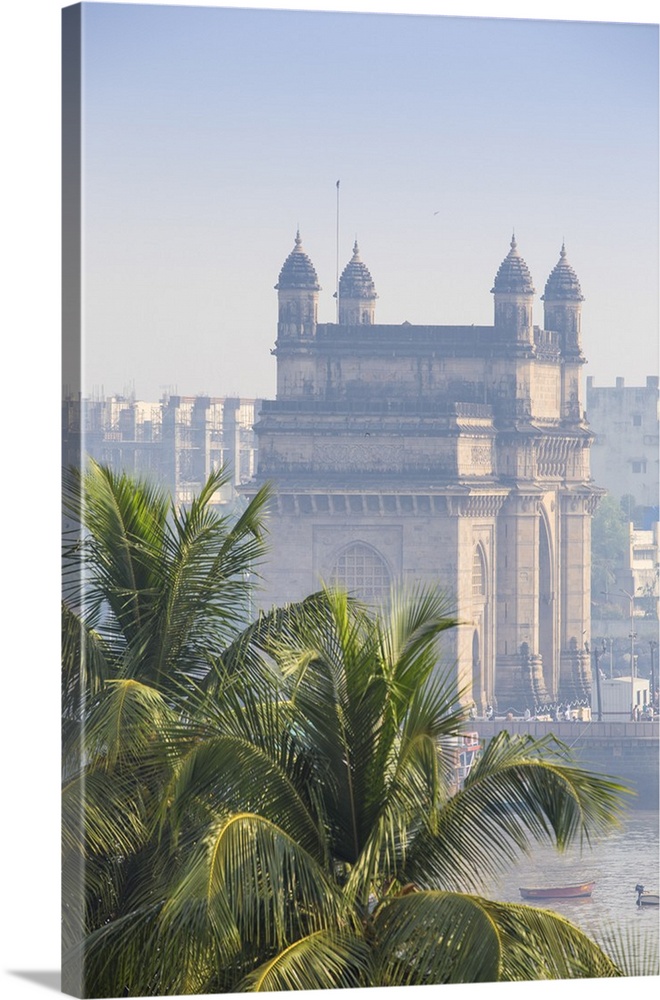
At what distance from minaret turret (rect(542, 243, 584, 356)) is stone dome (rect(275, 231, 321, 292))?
2915mm

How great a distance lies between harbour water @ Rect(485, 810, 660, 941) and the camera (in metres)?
28.6

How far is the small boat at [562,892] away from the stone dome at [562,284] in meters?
7.39

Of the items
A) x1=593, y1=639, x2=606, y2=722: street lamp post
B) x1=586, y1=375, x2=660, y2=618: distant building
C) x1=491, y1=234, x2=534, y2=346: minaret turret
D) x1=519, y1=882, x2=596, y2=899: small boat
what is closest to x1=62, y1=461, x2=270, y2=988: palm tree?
x1=491, y1=234, x2=534, y2=346: minaret turret

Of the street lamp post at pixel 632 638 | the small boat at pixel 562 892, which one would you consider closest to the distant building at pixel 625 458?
the street lamp post at pixel 632 638

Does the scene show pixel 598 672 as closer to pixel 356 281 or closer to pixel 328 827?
pixel 356 281

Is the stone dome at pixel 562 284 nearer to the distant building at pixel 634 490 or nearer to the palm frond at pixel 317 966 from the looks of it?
the distant building at pixel 634 490

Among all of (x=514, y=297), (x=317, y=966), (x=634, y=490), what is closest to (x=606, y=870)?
(x=634, y=490)

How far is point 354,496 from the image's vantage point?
33.9m

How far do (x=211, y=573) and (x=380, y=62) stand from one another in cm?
757

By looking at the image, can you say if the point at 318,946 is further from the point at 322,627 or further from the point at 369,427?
the point at 369,427

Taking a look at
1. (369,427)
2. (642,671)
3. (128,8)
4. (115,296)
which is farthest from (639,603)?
(128,8)

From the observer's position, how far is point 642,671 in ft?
124

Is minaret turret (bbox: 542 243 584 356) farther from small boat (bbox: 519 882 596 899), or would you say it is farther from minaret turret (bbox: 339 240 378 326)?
small boat (bbox: 519 882 596 899)

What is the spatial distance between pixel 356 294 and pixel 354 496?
670 centimetres
